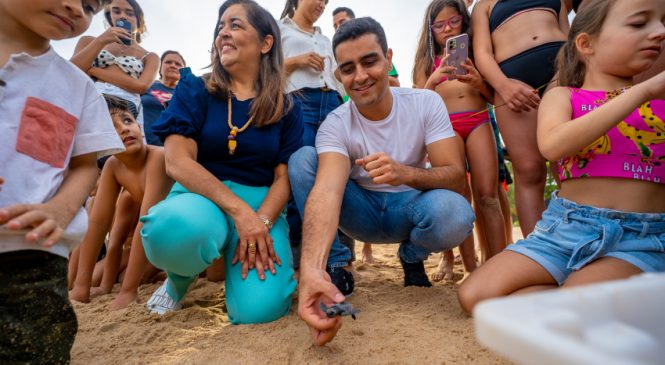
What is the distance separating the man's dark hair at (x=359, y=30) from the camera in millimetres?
1886

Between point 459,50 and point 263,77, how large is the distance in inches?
41.1

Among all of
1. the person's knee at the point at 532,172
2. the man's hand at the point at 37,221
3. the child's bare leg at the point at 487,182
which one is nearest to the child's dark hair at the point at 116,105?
the man's hand at the point at 37,221

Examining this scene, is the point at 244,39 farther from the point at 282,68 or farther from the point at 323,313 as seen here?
the point at 323,313

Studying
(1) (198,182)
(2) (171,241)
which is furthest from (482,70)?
(2) (171,241)

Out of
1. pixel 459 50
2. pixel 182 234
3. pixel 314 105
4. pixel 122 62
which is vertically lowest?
pixel 182 234

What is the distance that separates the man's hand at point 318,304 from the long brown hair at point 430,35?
169 centimetres

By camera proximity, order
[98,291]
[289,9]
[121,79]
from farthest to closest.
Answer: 1. [289,9]
2. [121,79]
3. [98,291]

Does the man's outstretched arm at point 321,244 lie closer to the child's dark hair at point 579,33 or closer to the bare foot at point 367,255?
the child's dark hair at point 579,33

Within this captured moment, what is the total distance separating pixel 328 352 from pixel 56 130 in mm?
1015

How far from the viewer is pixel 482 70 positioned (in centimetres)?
205

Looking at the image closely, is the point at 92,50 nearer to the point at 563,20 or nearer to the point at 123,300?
the point at 123,300

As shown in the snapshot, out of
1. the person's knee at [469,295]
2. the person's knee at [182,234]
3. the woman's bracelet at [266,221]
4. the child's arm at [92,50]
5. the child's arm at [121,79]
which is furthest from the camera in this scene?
the child's arm at [121,79]

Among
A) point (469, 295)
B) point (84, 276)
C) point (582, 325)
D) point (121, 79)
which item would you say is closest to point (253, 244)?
point (469, 295)

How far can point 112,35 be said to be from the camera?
2646 millimetres
